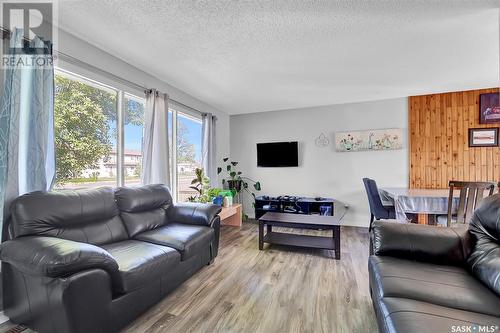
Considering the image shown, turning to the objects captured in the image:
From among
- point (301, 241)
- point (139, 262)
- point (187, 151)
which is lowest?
point (301, 241)

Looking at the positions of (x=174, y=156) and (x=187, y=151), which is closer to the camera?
(x=174, y=156)

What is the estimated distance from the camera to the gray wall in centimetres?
422

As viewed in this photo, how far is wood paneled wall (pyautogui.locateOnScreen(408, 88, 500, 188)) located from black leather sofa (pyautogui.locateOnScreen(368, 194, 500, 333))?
2.72m

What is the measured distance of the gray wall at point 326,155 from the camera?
422 cm

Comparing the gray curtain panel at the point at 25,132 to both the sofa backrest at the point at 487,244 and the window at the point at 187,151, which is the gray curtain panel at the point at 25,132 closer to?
the window at the point at 187,151

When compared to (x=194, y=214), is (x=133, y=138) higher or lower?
higher

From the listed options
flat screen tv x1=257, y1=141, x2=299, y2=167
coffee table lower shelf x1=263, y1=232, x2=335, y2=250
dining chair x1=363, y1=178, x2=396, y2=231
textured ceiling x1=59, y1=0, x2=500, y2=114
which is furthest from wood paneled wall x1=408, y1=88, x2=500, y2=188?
coffee table lower shelf x1=263, y1=232, x2=335, y2=250

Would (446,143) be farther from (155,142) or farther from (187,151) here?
(155,142)

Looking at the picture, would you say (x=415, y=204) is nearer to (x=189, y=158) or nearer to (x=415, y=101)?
(x=415, y=101)

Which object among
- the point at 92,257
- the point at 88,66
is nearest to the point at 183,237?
the point at 92,257

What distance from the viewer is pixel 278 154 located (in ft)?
16.1

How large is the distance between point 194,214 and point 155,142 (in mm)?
1145

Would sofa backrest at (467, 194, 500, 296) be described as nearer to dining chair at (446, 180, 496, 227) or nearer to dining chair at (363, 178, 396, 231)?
dining chair at (446, 180, 496, 227)

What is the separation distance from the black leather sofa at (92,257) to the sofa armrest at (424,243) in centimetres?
162
